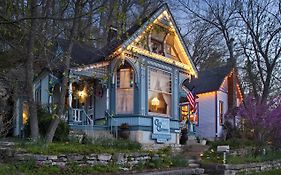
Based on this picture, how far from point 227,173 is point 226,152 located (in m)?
2.04

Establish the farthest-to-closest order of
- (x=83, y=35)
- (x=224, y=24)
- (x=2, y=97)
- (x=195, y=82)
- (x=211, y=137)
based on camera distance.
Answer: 1. (x=195, y=82)
2. (x=211, y=137)
3. (x=224, y=24)
4. (x=2, y=97)
5. (x=83, y=35)

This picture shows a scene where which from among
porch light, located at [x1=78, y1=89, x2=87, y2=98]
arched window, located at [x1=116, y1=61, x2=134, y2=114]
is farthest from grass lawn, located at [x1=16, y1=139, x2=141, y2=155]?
porch light, located at [x1=78, y1=89, x2=87, y2=98]

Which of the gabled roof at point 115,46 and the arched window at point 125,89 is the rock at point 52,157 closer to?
the gabled roof at point 115,46

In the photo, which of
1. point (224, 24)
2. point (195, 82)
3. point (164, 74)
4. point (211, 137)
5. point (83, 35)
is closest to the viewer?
point (83, 35)

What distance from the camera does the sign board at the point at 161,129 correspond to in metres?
19.1

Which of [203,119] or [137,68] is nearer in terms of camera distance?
[137,68]

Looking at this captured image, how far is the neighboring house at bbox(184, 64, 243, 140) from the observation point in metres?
29.5

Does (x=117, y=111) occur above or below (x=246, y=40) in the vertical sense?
below

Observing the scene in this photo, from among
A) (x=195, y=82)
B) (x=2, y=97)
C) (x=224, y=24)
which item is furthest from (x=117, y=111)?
Answer: (x=195, y=82)

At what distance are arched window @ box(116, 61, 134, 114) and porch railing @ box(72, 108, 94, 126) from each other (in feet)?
4.54

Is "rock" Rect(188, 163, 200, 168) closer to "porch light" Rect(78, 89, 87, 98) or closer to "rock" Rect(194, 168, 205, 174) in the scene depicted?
"rock" Rect(194, 168, 205, 174)

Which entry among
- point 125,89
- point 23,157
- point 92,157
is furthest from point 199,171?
point 23,157

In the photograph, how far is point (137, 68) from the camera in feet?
61.3

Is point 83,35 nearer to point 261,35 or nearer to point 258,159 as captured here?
point 258,159
